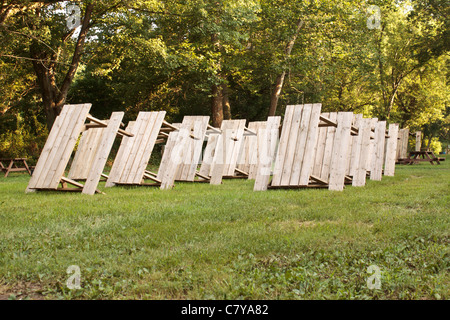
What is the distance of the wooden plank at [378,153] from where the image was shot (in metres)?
11.2

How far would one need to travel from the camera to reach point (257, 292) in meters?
2.80

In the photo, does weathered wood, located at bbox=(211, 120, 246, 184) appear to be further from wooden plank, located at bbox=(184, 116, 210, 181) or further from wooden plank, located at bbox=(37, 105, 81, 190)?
wooden plank, located at bbox=(37, 105, 81, 190)

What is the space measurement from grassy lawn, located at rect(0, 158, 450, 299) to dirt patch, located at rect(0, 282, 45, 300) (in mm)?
10

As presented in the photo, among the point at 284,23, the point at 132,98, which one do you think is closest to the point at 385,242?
the point at 284,23

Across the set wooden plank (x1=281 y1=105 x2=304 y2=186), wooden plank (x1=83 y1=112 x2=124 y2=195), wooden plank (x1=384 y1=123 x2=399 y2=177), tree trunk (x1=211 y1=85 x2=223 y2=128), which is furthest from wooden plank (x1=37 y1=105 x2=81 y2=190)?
tree trunk (x1=211 y1=85 x2=223 y2=128)

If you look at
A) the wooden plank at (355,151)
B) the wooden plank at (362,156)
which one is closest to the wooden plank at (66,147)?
the wooden plank at (362,156)

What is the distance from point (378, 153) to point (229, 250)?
887cm

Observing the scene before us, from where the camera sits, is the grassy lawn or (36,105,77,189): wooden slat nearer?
the grassy lawn

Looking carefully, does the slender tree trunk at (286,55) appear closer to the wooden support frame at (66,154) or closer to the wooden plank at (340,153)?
the wooden plank at (340,153)

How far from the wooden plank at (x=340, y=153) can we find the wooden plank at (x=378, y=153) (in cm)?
268

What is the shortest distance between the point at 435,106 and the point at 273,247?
3948 cm

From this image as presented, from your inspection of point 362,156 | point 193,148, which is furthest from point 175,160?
point 362,156

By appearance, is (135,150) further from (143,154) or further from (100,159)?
(100,159)

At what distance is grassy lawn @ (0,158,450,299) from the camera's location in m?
2.90
